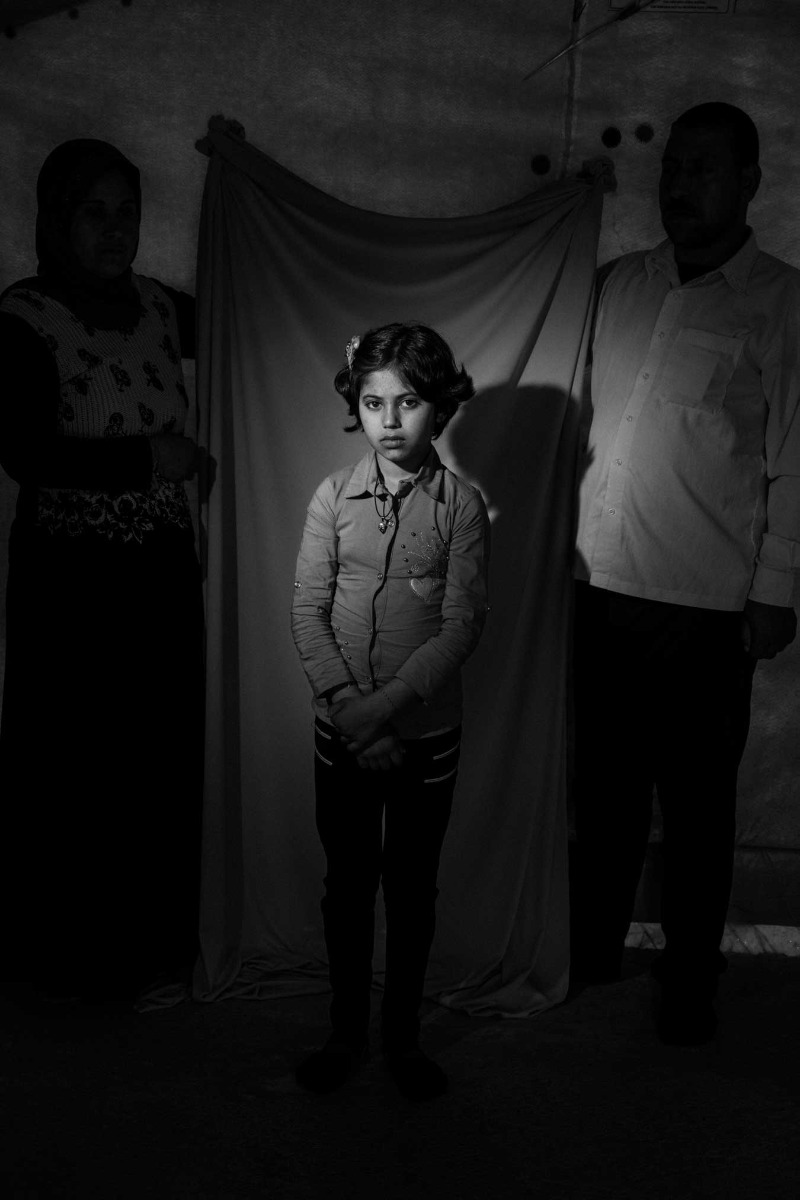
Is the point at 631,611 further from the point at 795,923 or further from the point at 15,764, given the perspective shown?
the point at 15,764

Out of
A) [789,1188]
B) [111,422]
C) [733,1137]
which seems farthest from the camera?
[111,422]

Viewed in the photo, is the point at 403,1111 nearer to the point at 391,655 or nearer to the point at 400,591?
the point at 391,655

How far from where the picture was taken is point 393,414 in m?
2.30

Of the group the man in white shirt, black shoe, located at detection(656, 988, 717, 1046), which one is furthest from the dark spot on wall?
black shoe, located at detection(656, 988, 717, 1046)

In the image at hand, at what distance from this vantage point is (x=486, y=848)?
2.94 metres

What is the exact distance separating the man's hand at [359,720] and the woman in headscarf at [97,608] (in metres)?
0.58

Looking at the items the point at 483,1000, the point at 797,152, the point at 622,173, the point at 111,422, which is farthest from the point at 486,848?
the point at 797,152

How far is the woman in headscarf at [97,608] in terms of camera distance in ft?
8.19

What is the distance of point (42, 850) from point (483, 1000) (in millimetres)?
1119

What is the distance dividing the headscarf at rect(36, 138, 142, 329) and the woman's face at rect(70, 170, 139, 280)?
0.01 meters

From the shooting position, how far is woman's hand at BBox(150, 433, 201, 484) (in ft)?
8.48

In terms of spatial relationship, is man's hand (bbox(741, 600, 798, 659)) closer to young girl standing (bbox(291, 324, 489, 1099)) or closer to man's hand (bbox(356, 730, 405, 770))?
young girl standing (bbox(291, 324, 489, 1099))

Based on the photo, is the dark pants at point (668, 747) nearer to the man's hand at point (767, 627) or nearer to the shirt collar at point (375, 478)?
the man's hand at point (767, 627)

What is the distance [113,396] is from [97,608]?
18.6 inches
